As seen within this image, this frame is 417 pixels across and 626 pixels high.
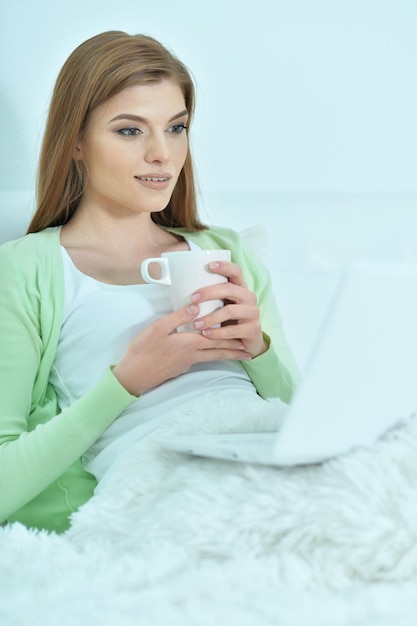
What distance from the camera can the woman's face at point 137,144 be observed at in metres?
1.45

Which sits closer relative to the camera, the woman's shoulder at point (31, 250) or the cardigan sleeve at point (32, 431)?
the cardigan sleeve at point (32, 431)

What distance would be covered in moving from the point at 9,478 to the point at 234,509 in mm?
450

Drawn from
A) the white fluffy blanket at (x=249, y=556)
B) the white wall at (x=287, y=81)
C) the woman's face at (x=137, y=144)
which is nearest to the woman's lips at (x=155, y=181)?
the woman's face at (x=137, y=144)

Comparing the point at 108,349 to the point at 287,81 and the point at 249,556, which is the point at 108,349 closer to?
the point at 249,556

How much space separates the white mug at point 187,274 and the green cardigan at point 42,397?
0.16 m

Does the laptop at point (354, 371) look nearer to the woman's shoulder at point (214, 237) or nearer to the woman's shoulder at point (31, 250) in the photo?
the woman's shoulder at point (31, 250)

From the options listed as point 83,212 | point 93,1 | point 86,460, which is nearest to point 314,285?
point 83,212

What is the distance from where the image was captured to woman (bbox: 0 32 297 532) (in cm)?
127

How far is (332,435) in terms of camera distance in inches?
33.4

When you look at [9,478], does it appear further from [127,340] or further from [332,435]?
[332,435]

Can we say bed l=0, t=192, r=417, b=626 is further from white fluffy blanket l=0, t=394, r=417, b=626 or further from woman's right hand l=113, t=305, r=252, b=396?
woman's right hand l=113, t=305, r=252, b=396

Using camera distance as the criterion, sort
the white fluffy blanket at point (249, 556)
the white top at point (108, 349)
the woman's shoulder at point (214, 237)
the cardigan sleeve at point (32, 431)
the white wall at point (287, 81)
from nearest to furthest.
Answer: the white fluffy blanket at point (249, 556)
the cardigan sleeve at point (32, 431)
the white top at point (108, 349)
the woman's shoulder at point (214, 237)
the white wall at point (287, 81)

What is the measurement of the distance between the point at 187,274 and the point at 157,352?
4.7 inches

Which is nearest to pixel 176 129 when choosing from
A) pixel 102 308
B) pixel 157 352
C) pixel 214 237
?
pixel 214 237
